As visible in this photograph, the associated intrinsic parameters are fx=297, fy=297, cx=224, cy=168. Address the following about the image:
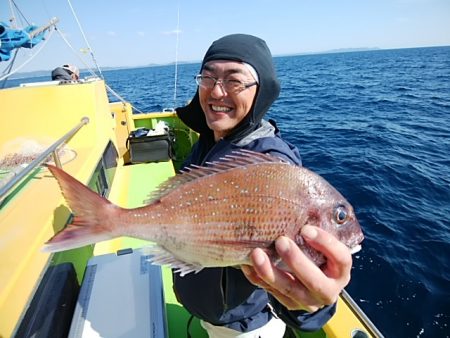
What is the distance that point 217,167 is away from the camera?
166 cm

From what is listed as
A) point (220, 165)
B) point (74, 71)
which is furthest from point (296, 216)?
point (74, 71)

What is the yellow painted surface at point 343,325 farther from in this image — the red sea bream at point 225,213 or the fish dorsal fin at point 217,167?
the fish dorsal fin at point 217,167

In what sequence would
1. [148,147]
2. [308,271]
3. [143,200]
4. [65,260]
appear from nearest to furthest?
[308,271] < [143,200] < [65,260] < [148,147]

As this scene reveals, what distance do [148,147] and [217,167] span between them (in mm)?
5511

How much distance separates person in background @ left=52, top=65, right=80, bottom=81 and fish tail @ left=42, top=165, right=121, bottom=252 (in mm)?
5772

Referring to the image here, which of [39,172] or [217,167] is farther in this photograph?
[39,172]

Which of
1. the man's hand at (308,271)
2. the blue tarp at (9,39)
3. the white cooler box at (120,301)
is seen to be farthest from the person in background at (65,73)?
the man's hand at (308,271)

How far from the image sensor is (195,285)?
195 centimetres

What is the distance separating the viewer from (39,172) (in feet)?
10.6

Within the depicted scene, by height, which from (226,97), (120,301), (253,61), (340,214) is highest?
(253,61)

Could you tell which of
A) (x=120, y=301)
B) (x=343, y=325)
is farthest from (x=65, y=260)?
(x=343, y=325)

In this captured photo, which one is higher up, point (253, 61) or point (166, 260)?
point (253, 61)

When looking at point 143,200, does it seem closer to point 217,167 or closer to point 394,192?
point 217,167

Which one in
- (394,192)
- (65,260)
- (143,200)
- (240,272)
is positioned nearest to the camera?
(240,272)
